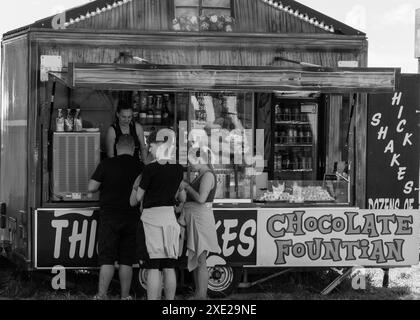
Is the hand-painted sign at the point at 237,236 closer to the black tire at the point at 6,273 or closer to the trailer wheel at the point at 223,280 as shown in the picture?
the trailer wheel at the point at 223,280

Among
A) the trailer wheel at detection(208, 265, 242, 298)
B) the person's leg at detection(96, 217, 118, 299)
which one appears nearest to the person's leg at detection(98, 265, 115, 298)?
the person's leg at detection(96, 217, 118, 299)

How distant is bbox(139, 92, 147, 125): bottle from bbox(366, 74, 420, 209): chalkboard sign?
2476 millimetres

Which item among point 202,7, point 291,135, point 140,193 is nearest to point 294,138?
point 291,135

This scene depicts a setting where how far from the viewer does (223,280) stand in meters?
9.90

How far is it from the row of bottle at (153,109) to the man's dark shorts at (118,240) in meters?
1.39

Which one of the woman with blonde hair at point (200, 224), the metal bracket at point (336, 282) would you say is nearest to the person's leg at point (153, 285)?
the woman with blonde hair at point (200, 224)

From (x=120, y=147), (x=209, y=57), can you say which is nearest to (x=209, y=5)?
(x=209, y=57)

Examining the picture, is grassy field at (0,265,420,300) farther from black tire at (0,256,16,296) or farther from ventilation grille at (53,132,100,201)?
ventilation grille at (53,132,100,201)

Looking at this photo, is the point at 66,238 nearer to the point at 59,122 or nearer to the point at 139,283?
the point at 139,283

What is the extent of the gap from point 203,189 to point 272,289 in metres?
1.85

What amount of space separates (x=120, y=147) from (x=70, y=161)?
76 centimetres

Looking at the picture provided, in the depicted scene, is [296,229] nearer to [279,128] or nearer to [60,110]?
[279,128]

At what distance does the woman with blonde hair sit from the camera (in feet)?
29.9

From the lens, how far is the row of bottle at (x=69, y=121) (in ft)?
32.1
